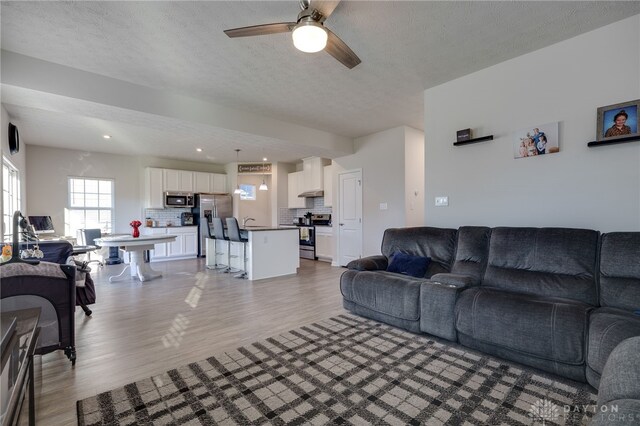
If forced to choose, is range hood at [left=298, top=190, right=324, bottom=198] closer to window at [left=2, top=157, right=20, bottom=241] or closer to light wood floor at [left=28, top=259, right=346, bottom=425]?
light wood floor at [left=28, top=259, right=346, bottom=425]

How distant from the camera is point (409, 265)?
3242 millimetres

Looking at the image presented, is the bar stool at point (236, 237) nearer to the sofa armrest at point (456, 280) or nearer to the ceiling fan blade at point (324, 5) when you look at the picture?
the sofa armrest at point (456, 280)

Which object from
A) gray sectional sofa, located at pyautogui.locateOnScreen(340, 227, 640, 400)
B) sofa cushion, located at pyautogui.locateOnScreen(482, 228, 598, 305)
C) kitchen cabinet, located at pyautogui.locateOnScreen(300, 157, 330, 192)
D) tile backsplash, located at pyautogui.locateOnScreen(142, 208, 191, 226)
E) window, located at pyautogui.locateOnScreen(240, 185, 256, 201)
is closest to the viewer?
gray sectional sofa, located at pyautogui.locateOnScreen(340, 227, 640, 400)

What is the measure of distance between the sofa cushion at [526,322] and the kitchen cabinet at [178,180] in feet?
24.2

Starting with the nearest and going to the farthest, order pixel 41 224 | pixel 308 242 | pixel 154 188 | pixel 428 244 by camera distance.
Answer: pixel 428 244, pixel 41 224, pixel 154 188, pixel 308 242

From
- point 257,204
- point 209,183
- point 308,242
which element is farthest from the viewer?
point 257,204

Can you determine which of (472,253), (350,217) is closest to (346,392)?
(472,253)

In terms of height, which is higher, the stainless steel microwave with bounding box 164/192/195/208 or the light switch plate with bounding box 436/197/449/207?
the stainless steel microwave with bounding box 164/192/195/208

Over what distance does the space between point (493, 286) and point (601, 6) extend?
8.13 feet

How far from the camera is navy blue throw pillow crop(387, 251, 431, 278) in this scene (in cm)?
317

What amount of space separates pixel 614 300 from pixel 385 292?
168cm

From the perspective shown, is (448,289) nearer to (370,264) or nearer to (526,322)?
(526,322)

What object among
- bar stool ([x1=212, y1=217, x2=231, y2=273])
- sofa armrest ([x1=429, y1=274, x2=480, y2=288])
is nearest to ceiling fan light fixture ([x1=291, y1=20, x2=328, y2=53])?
sofa armrest ([x1=429, y1=274, x2=480, y2=288])

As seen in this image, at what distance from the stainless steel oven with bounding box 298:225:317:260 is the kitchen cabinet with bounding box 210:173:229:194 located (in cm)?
278
